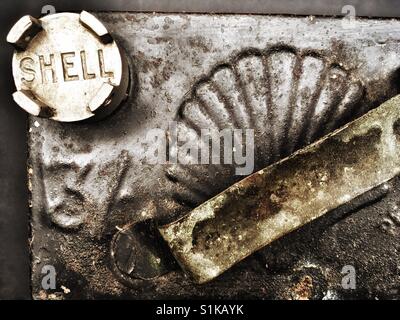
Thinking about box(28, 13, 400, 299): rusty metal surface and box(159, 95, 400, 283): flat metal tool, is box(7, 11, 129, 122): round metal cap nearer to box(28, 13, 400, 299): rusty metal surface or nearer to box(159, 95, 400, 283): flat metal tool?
box(28, 13, 400, 299): rusty metal surface

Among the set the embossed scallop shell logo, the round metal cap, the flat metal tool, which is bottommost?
the flat metal tool

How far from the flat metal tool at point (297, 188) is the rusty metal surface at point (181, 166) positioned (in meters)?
0.07

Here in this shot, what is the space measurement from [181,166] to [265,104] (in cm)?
16

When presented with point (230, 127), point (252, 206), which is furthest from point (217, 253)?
point (230, 127)

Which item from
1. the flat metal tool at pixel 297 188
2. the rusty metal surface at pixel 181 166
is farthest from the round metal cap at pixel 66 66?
the flat metal tool at pixel 297 188

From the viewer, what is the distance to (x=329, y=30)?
0.75 meters

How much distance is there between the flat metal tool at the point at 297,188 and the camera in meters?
0.68

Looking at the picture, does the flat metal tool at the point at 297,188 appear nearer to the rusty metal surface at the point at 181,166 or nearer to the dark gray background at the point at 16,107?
the rusty metal surface at the point at 181,166

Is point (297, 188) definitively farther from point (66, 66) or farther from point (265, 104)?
point (66, 66)

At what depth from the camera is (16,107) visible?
776 millimetres

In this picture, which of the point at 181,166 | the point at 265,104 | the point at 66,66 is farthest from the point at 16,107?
the point at 265,104

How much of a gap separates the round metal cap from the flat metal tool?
0.77ft

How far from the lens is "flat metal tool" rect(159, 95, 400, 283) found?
68 centimetres

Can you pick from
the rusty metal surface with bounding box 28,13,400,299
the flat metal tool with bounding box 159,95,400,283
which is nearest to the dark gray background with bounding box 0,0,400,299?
the rusty metal surface with bounding box 28,13,400,299
